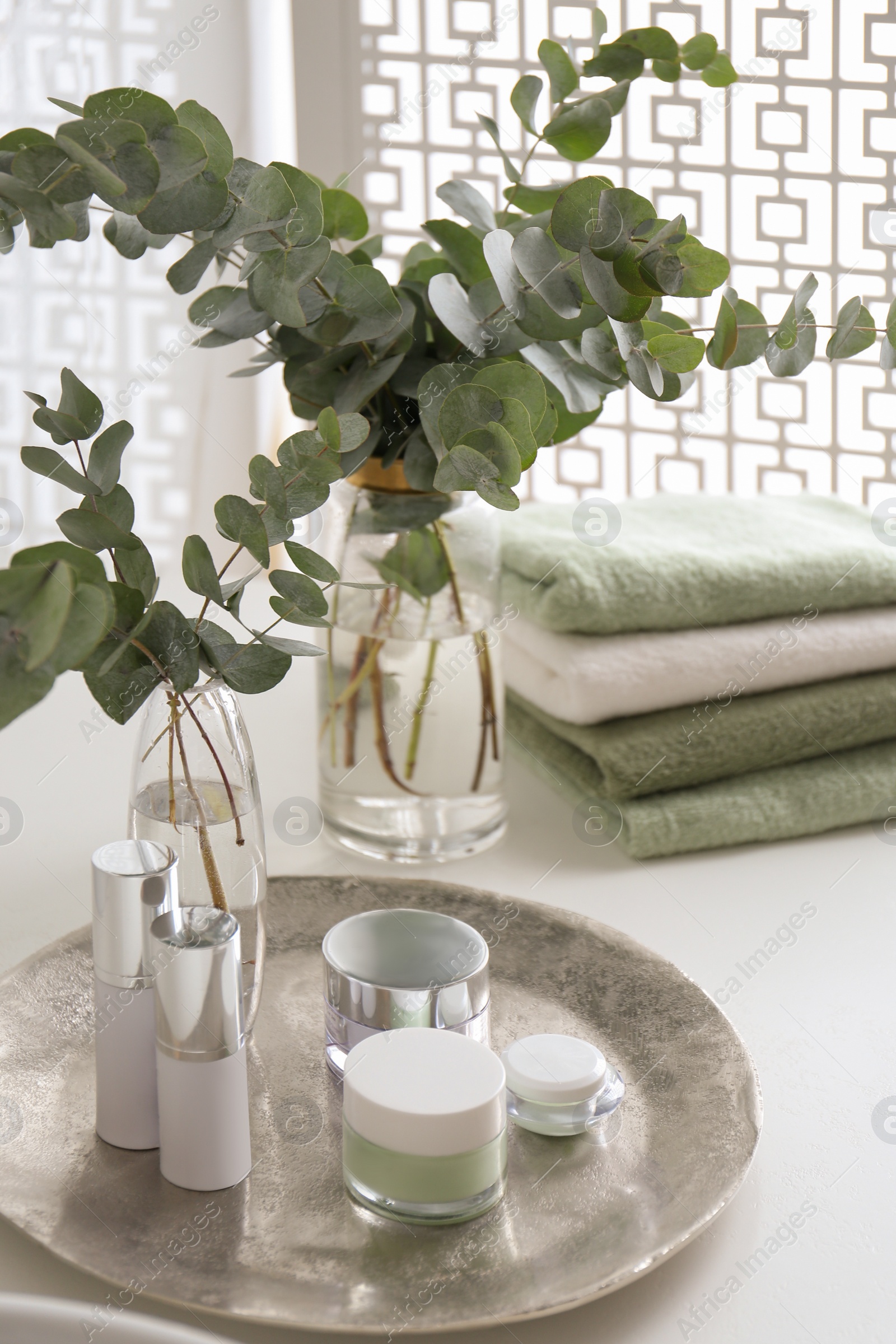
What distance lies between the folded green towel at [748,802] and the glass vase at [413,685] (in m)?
0.07

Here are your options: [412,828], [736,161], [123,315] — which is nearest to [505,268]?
[412,828]

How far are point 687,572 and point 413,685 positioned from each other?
0.60 feet

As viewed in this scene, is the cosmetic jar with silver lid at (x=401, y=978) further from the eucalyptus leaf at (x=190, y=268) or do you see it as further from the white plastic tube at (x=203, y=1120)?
the eucalyptus leaf at (x=190, y=268)

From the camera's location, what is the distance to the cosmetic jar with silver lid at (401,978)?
1.52 ft

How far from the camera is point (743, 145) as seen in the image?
3.39ft

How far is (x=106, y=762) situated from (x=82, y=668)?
0.45 m

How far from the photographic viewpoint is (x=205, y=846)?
47 cm

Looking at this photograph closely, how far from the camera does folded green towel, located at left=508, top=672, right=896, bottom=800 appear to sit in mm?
708

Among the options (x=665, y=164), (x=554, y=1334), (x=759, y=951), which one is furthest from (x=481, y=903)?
(x=665, y=164)

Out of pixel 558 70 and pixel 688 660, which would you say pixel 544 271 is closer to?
pixel 558 70

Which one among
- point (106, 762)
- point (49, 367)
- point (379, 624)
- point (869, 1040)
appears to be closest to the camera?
point (869, 1040)

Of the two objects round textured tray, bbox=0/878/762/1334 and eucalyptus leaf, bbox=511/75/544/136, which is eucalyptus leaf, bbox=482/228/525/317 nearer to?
eucalyptus leaf, bbox=511/75/544/136

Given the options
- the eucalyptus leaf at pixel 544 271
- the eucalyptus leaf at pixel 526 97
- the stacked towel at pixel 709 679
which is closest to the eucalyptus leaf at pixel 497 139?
the eucalyptus leaf at pixel 526 97

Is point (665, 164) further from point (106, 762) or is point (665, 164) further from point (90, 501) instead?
point (90, 501)
